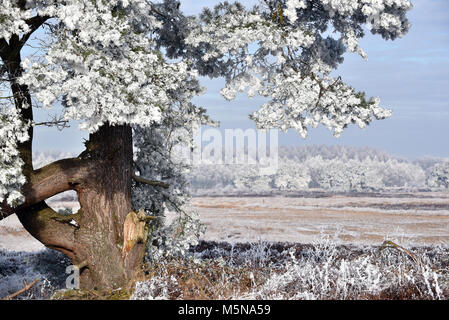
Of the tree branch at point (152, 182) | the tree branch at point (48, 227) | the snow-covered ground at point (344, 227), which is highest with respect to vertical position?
the tree branch at point (152, 182)

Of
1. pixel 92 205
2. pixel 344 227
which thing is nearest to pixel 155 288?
pixel 92 205

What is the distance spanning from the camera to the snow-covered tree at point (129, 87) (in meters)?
8.53

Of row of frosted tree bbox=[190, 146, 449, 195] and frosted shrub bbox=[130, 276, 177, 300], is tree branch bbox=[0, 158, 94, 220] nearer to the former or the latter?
frosted shrub bbox=[130, 276, 177, 300]

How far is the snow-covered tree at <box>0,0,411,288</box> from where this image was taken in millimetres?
8531

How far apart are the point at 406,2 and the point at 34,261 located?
13.7 meters

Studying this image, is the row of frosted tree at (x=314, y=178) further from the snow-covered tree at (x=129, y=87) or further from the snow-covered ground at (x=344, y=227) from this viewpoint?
the snow-covered tree at (x=129, y=87)

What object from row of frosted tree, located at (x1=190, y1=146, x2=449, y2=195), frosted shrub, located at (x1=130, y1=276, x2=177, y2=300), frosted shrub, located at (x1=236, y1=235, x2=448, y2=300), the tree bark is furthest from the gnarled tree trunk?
row of frosted tree, located at (x1=190, y1=146, x2=449, y2=195)

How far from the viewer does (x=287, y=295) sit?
6121mm

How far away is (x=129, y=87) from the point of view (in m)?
8.64

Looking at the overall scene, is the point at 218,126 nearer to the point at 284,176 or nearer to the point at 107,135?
the point at 107,135

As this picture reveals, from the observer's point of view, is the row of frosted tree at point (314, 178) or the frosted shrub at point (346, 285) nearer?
the frosted shrub at point (346, 285)

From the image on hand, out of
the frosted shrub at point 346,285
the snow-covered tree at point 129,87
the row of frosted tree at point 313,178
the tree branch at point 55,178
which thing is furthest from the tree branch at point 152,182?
the row of frosted tree at point 313,178

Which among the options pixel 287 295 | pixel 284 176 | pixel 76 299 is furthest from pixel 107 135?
pixel 284 176

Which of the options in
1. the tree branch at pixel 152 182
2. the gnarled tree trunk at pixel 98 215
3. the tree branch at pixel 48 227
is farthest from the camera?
the tree branch at pixel 152 182
